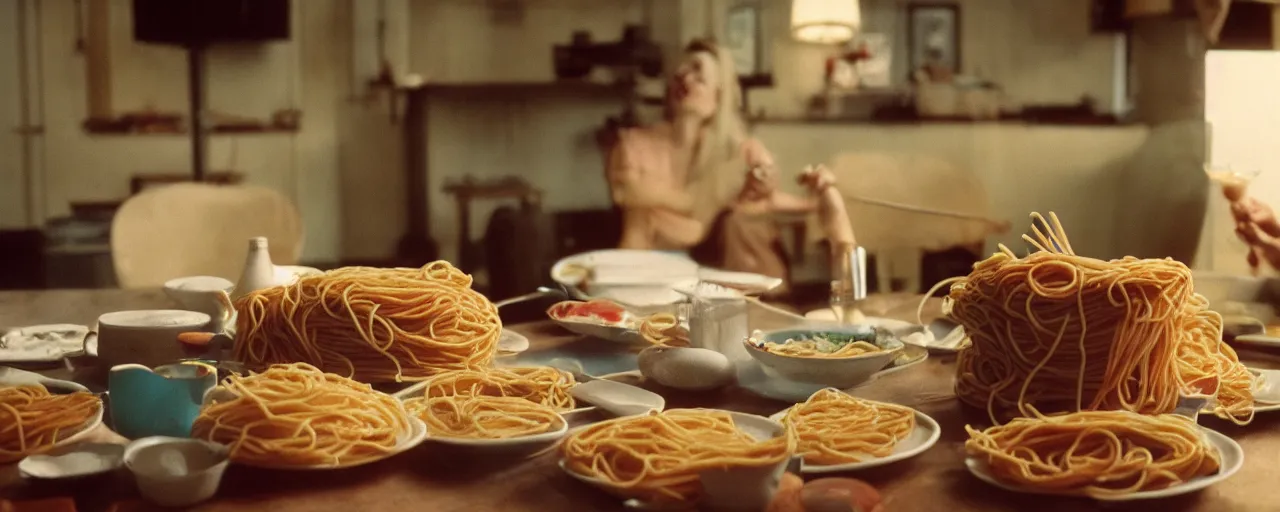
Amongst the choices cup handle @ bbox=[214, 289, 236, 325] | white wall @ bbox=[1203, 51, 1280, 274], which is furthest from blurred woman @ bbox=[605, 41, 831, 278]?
cup handle @ bbox=[214, 289, 236, 325]

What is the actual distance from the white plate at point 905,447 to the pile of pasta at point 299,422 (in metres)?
0.38

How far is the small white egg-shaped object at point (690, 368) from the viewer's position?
134 centimetres

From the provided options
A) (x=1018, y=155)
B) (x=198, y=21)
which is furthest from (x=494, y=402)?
(x=1018, y=155)

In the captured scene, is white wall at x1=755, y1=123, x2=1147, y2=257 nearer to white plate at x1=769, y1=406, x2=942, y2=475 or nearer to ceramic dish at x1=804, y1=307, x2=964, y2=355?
ceramic dish at x1=804, y1=307, x2=964, y2=355

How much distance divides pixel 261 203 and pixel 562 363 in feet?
5.18

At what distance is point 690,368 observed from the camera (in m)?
1.34

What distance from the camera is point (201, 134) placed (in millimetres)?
5738

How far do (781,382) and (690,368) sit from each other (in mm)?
121

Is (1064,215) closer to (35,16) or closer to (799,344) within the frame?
(799,344)

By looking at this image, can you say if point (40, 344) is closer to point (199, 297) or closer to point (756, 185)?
point (199, 297)

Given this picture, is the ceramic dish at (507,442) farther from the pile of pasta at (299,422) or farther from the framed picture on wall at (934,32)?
the framed picture on wall at (934,32)

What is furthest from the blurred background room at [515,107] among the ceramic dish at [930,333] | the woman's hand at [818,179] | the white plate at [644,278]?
the ceramic dish at [930,333]

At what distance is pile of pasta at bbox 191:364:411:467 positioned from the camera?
1.00 metres

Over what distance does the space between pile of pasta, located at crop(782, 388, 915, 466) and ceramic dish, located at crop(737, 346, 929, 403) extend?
0.33 ft
